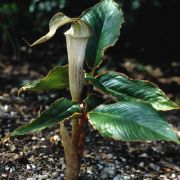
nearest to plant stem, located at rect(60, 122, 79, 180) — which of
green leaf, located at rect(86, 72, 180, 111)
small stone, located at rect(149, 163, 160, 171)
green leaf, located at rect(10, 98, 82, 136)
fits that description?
green leaf, located at rect(10, 98, 82, 136)

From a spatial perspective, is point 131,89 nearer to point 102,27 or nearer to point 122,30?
point 102,27

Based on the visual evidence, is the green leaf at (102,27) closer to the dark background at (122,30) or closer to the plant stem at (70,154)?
the plant stem at (70,154)

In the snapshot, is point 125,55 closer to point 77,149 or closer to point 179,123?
point 179,123

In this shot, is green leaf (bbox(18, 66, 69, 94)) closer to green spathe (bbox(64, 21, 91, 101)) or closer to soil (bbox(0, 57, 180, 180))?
green spathe (bbox(64, 21, 91, 101))

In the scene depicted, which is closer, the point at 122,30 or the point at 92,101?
the point at 92,101

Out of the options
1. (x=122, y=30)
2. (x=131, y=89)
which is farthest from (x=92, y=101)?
(x=122, y=30)

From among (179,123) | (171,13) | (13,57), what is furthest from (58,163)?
(171,13)
